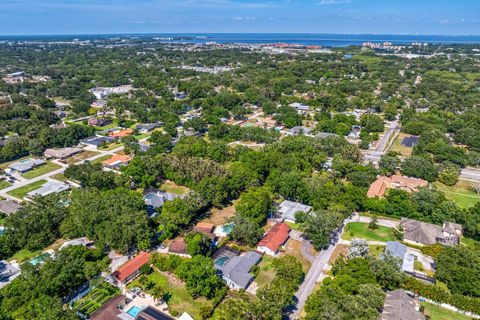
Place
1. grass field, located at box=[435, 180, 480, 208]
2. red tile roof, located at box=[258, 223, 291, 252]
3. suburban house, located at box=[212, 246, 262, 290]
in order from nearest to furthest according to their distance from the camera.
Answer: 1. suburban house, located at box=[212, 246, 262, 290]
2. red tile roof, located at box=[258, 223, 291, 252]
3. grass field, located at box=[435, 180, 480, 208]

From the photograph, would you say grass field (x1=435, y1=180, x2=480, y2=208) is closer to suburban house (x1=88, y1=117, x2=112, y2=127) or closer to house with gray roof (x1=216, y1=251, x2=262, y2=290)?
house with gray roof (x1=216, y1=251, x2=262, y2=290)

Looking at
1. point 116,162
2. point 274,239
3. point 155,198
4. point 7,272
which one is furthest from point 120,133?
point 274,239

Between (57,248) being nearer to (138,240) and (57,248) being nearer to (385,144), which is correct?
(138,240)

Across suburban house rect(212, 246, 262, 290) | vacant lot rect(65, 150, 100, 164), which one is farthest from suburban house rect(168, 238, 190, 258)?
vacant lot rect(65, 150, 100, 164)

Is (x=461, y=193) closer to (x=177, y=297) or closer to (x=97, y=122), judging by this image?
(x=177, y=297)

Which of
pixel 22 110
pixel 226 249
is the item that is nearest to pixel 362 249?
pixel 226 249

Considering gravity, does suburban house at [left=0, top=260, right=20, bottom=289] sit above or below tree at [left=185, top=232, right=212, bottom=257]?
below
